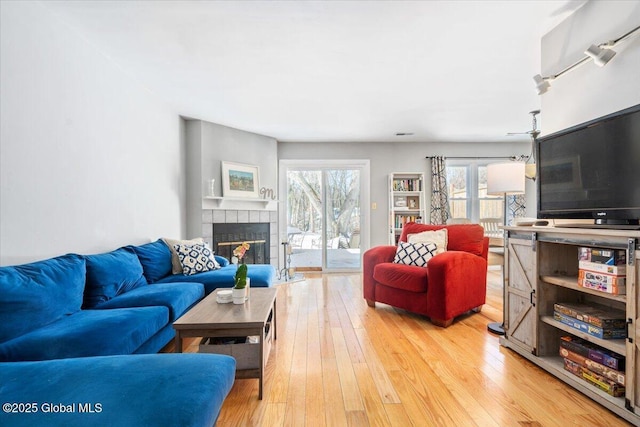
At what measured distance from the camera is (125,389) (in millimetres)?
937

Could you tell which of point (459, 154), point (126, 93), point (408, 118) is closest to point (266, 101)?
point (126, 93)

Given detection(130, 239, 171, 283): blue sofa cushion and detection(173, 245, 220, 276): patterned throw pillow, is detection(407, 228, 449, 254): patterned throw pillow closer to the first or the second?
detection(173, 245, 220, 276): patterned throw pillow

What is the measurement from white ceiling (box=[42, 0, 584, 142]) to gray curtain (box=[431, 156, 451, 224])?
1339mm

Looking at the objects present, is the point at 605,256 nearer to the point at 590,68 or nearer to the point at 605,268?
the point at 605,268

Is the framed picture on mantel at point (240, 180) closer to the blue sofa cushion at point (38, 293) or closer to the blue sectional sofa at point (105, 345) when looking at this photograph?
the blue sectional sofa at point (105, 345)

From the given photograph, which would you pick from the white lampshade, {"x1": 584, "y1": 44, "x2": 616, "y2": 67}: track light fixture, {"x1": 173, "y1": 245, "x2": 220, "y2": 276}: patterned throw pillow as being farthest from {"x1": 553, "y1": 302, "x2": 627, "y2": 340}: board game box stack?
{"x1": 173, "y1": 245, "x2": 220, "y2": 276}: patterned throw pillow

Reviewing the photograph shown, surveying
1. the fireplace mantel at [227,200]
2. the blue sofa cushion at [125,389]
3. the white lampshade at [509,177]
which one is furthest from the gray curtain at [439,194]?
the blue sofa cushion at [125,389]

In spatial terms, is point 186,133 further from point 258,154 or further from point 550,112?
point 550,112

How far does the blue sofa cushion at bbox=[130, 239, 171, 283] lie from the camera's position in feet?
9.30

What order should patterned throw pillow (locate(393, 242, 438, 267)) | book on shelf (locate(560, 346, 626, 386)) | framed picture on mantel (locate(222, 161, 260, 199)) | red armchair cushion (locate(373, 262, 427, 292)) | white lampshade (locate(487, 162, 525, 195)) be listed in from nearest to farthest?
book on shelf (locate(560, 346, 626, 386)) → red armchair cushion (locate(373, 262, 427, 292)) → white lampshade (locate(487, 162, 525, 195)) → patterned throw pillow (locate(393, 242, 438, 267)) → framed picture on mantel (locate(222, 161, 260, 199))

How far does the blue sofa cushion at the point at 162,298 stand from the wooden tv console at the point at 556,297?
2.54 meters

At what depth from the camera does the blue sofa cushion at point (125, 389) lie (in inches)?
33.0

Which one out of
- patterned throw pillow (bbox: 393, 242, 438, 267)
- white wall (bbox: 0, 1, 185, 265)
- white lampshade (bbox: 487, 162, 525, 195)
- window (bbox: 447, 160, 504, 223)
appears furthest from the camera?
window (bbox: 447, 160, 504, 223)

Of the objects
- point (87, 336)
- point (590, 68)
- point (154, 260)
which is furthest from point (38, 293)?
point (590, 68)
